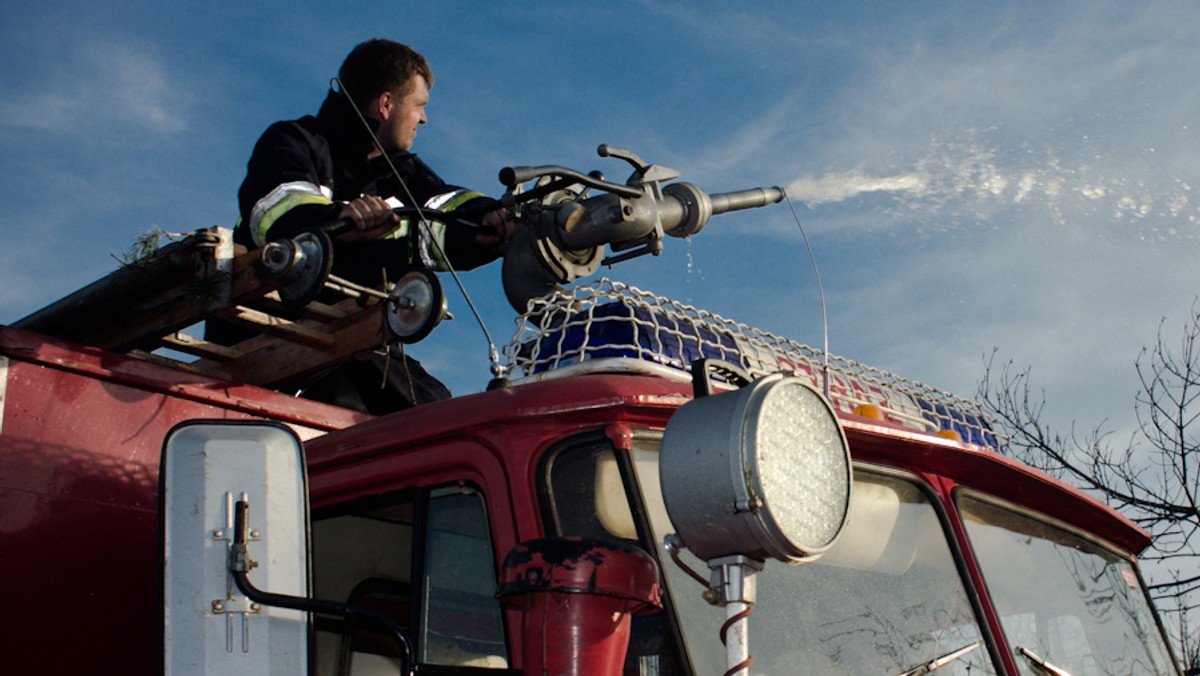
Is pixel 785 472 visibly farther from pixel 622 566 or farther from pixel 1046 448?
pixel 1046 448

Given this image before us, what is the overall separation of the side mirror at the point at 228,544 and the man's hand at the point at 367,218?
1200 millimetres

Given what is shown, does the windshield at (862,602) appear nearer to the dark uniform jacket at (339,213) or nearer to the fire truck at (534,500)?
the fire truck at (534,500)

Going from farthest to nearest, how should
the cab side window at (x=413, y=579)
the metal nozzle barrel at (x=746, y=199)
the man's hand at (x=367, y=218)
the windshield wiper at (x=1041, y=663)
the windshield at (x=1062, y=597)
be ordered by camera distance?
the metal nozzle barrel at (x=746, y=199) → the man's hand at (x=367, y=218) → the windshield at (x=1062, y=597) → the windshield wiper at (x=1041, y=663) → the cab side window at (x=413, y=579)

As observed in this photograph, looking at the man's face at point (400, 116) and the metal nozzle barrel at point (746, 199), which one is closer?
the metal nozzle barrel at point (746, 199)

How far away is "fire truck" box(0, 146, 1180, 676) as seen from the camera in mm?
2234

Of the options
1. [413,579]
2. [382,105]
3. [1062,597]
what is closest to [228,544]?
[413,579]

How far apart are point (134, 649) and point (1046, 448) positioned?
9676 millimetres

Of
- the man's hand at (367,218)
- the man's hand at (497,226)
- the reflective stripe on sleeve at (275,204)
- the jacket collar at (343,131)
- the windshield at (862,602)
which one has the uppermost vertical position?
the jacket collar at (343,131)

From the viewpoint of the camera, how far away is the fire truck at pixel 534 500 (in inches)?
88.0

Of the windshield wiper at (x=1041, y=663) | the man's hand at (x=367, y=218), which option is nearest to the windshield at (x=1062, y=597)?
the windshield wiper at (x=1041, y=663)

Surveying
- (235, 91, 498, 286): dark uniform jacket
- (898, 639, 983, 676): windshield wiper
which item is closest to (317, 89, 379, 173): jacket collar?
(235, 91, 498, 286): dark uniform jacket

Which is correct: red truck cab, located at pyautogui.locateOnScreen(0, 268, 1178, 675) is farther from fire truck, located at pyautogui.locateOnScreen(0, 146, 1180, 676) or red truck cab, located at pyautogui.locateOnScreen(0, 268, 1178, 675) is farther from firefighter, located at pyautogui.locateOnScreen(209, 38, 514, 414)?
firefighter, located at pyautogui.locateOnScreen(209, 38, 514, 414)

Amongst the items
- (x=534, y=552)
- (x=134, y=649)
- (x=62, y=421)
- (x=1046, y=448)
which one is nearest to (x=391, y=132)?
(x=62, y=421)

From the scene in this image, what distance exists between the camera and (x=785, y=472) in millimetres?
2174
